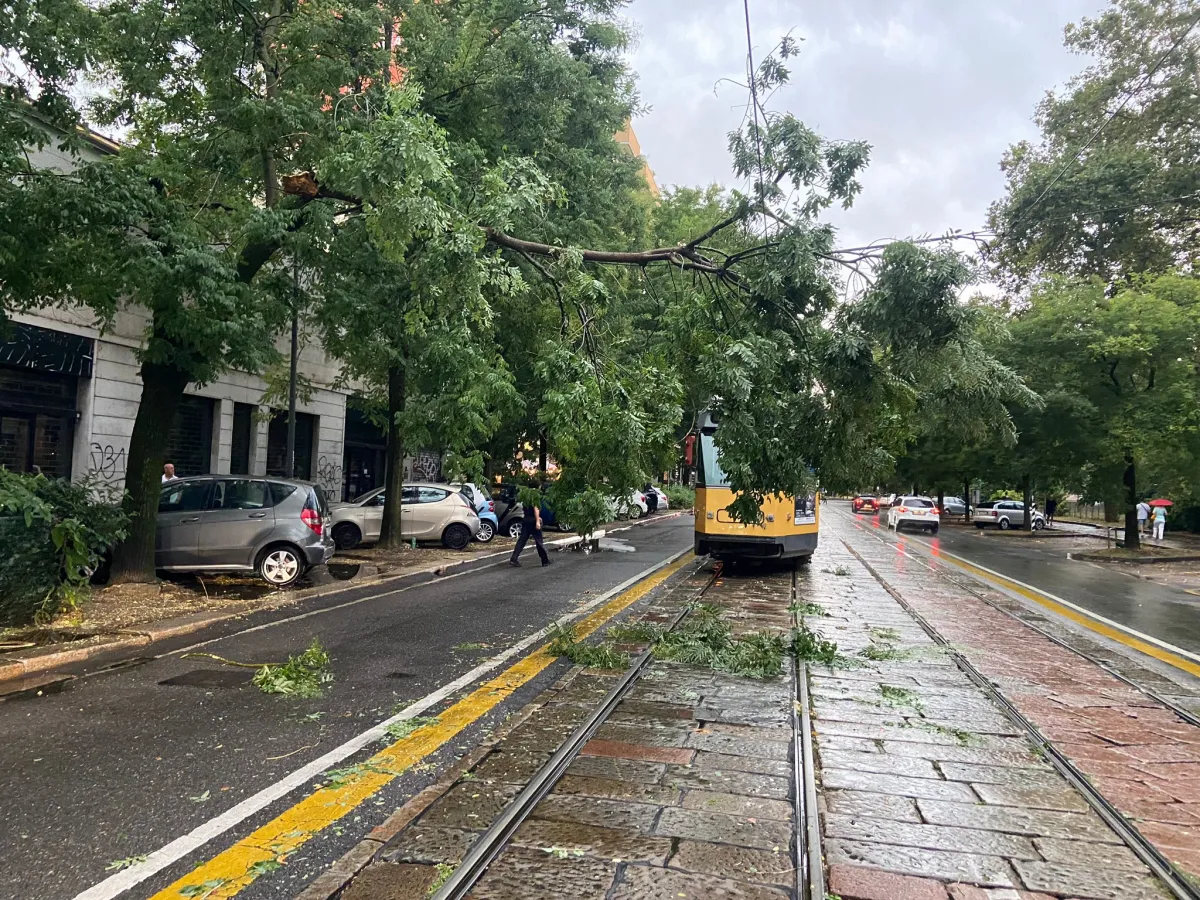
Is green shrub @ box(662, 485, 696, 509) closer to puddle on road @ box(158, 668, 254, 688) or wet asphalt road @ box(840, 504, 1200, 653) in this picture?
wet asphalt road @ box(840, 504, 1200, 653)

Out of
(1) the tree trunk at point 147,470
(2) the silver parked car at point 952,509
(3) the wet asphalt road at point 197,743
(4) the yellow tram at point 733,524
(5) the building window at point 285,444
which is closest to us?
(3) the wet asphalt road at point 197,743

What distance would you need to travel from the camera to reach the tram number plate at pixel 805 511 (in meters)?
14.4

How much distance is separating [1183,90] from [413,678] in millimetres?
29855

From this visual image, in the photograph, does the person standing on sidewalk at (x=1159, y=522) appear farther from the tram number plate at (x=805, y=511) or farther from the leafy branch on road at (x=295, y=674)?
the leafy branch on road at (x=295, y=674)

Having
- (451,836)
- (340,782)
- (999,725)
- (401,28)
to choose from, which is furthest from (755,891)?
(401,28)

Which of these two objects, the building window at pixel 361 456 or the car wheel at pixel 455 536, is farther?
the building window at pixel 361 456

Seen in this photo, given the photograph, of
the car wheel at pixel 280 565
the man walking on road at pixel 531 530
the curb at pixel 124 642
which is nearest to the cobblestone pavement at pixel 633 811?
the curb at pixel 124 642

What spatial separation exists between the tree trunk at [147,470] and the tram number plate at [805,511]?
33.0ft

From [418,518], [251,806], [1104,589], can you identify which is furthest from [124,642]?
[1104,589]

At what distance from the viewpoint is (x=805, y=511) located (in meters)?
14.7

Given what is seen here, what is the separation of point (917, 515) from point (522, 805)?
111 ft

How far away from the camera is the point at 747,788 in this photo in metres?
4.30

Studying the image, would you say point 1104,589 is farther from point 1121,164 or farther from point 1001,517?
point 1001,517

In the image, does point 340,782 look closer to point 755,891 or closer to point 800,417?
point 755,891
